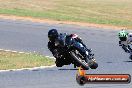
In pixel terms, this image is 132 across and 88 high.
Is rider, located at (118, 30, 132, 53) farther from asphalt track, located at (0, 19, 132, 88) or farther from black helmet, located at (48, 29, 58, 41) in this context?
black helmet, located at (48, 29, 58, 41)

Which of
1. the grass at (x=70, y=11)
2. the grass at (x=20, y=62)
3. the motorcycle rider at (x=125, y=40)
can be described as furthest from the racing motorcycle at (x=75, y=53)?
the grass at (x=70, y=11)

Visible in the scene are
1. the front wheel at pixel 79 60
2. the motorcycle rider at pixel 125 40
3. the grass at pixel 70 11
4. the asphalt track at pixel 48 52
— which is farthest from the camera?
the grass at pixel 70 11

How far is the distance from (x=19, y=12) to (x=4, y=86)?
59.9m

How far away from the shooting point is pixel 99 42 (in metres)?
48.9

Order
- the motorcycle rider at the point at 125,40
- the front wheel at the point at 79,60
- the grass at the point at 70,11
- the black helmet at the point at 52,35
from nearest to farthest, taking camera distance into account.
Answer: the front wheel at the point at 79,60 → the black helmet at the point at 52,35 → the motorcycle rider at the point at 125,40 → the grass at the point at 70,11

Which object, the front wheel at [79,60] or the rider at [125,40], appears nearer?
the front wheel at [79,60]

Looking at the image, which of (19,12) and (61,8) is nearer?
(19,12)

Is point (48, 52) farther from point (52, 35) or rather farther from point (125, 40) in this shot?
point (52, 35)

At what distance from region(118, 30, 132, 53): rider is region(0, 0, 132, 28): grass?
6001 centimetres

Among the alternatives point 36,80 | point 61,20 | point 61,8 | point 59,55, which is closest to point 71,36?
point 59,55

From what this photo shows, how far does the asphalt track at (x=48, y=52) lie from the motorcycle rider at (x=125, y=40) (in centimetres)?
118

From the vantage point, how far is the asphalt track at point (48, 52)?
26016mm

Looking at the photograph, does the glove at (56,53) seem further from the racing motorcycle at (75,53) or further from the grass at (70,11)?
the grass at (70,11)

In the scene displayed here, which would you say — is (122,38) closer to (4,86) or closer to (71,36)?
(71,36)
